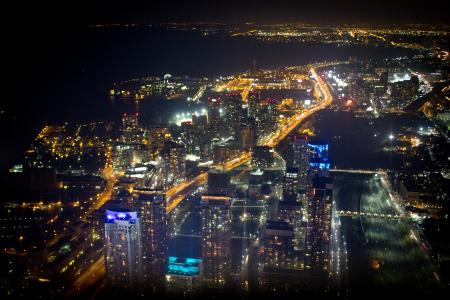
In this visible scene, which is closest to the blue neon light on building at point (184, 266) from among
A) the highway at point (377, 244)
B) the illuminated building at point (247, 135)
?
the highway at point (377, 244)

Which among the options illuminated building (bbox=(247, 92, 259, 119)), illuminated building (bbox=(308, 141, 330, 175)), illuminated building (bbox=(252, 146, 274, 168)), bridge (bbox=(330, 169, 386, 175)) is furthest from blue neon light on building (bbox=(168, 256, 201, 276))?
illuminated building (bbox=(247, 92, 259, 119))

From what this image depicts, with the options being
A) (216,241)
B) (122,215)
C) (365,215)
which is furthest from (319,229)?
(122,215)

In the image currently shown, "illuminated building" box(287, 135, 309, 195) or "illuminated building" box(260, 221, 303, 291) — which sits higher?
"illuminated building" box(287, 135, 309, 195)

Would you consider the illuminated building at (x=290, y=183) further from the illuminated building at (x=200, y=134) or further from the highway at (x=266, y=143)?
the illuminated building at (x=200, y=134)

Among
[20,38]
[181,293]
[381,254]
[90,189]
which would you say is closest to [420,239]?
[381,254]

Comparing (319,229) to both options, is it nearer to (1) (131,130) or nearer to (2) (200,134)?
(2) (200,134)

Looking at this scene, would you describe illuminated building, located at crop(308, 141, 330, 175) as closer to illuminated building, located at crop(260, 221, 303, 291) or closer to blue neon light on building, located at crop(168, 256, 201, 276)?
illuminated building, located at crop(260, 221, 303, 291)
